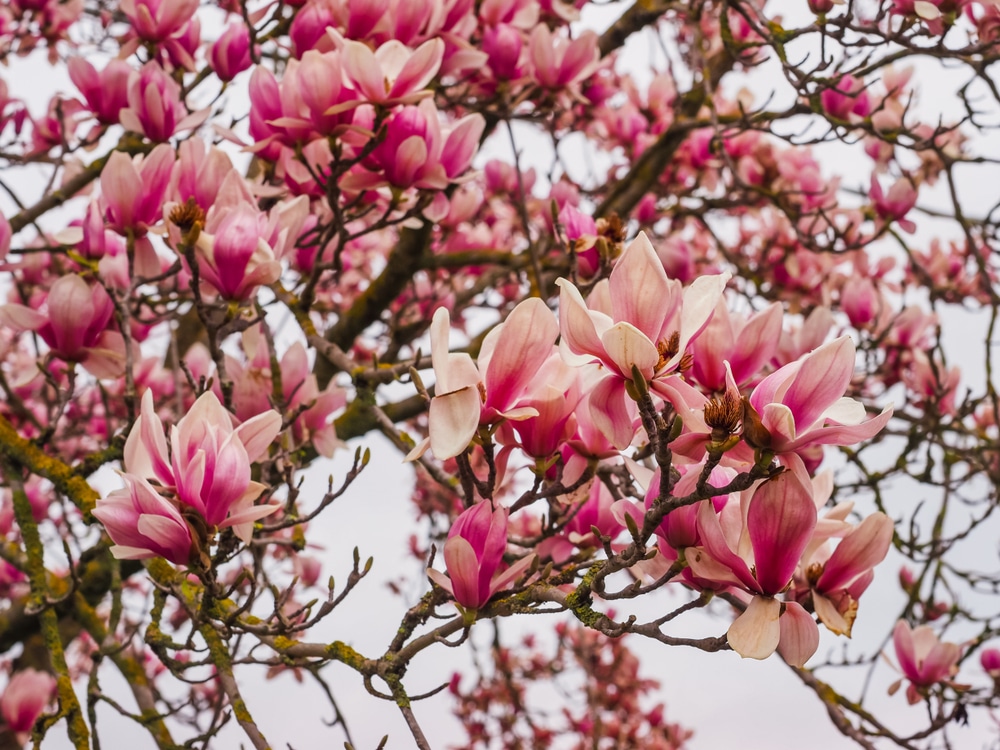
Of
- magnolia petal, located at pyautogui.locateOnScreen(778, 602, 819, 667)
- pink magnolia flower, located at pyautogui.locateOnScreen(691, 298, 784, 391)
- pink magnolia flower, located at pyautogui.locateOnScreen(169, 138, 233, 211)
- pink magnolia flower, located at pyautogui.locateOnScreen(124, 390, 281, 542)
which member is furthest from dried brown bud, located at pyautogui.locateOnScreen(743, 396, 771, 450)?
pink magnolia flower, located at pyautogui.locateOnScreen(169, 138, 233, 211)

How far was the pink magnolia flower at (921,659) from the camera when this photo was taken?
1775 millimetres

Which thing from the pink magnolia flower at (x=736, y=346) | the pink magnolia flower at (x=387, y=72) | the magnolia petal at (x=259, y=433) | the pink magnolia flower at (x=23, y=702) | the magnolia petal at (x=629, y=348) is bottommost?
the magnolia petal at (x=629, y=348)

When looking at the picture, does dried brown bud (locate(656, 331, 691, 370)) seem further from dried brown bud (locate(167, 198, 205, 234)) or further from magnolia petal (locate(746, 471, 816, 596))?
dried brown bud (locate(167, 198, 205, 234))

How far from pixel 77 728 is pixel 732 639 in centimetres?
115

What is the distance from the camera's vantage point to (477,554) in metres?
0.92

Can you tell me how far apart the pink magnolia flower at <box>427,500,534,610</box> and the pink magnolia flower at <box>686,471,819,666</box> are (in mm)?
209

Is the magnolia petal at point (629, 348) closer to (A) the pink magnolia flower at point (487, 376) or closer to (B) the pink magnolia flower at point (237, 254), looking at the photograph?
(A) the pink magnolia flower at point (487, 376)

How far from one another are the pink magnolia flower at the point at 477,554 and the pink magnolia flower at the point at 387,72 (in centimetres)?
79

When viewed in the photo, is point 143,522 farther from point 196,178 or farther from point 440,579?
point 196,178

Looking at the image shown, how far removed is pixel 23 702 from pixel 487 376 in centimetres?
231

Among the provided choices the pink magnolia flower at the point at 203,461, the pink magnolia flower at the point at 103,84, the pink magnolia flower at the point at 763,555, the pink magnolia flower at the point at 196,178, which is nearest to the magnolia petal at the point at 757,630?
the pink magnolia flower at the point at 763,555

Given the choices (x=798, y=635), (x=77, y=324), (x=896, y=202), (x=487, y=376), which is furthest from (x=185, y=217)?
(x=896, y=202)

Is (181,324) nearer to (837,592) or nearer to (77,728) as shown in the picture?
(77,728)

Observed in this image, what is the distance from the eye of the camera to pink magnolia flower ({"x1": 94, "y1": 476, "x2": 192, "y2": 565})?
0.93 metres
